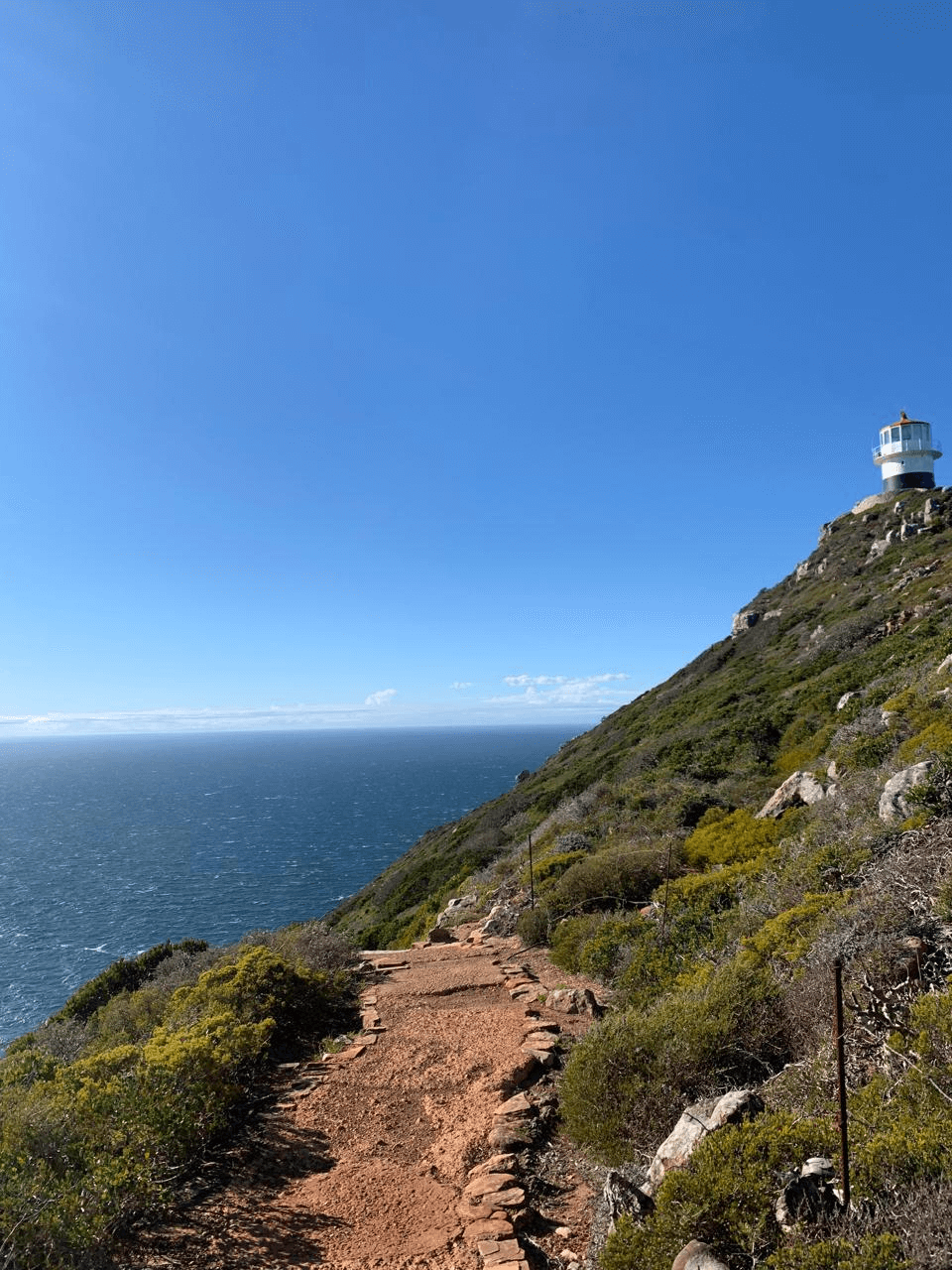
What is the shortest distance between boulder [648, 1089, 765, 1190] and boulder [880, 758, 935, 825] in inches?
174

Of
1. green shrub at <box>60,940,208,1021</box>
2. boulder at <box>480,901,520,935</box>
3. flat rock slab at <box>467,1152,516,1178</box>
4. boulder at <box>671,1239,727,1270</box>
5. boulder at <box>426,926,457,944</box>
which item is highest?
boulder at <box>671,1239,727,1270</box>

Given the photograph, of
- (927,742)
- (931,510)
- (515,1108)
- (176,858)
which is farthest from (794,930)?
(176,858)

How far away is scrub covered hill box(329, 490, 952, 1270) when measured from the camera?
3.52 meters

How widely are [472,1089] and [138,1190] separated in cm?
352

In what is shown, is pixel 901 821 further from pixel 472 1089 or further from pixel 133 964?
pixel 133 964

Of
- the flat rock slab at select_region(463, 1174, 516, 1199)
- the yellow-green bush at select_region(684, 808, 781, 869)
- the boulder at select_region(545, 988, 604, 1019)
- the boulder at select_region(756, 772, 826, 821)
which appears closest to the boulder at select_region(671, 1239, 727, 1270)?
the flat rock slab at select_region(463, 1174, 516, 1199)

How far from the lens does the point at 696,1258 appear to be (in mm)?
3369

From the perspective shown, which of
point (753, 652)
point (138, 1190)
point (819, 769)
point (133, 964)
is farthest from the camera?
point (753, 652)

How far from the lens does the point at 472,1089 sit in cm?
715

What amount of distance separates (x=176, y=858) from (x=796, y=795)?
186 feet

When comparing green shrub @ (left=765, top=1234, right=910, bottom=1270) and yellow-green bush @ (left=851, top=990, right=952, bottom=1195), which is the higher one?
yellow-green bush @ (left=851, top=990, right=952, bottom=1195)

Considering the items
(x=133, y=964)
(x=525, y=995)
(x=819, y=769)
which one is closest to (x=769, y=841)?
(x=819, y=769)

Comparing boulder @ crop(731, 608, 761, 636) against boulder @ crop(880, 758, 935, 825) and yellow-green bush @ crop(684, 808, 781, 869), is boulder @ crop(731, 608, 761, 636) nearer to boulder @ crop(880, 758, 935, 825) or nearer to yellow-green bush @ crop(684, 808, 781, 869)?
yellow-green bush @ crop(684, 808, 781, 869)

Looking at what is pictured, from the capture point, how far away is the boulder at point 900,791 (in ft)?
25.1
